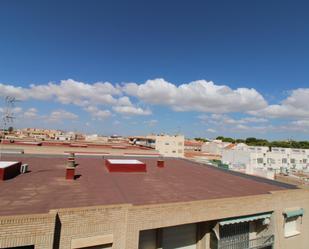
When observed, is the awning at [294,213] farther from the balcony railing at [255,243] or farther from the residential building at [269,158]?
the residential building at [269,158]

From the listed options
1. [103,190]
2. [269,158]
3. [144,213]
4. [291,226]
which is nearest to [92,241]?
[144,213]

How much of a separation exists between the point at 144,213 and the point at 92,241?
2276mm

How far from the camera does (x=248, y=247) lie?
12.9m

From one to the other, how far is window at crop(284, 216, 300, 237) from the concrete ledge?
35.7 feet

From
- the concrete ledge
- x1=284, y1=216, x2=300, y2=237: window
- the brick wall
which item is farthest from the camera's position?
x1=284, y1=216, x2=300, y2=237: window

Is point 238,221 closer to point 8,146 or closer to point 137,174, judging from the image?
point 137,174

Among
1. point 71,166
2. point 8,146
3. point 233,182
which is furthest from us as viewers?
point 8,146

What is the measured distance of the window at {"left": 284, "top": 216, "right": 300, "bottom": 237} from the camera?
14.0 meters

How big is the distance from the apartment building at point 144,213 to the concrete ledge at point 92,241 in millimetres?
34

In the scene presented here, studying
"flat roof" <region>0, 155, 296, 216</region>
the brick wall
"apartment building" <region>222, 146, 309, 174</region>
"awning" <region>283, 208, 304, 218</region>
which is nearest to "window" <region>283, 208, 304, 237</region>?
"awning" <region>283, 208, 304, 218</region>

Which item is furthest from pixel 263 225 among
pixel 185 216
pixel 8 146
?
pixel 8 146

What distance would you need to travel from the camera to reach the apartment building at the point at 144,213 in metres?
8.38

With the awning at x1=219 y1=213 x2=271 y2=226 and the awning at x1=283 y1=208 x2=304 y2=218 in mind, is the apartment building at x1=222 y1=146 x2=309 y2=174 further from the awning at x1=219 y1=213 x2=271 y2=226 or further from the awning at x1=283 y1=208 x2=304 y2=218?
the awning at x1=219 y1=213 x2=271 y2=226

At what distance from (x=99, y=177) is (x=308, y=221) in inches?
544
